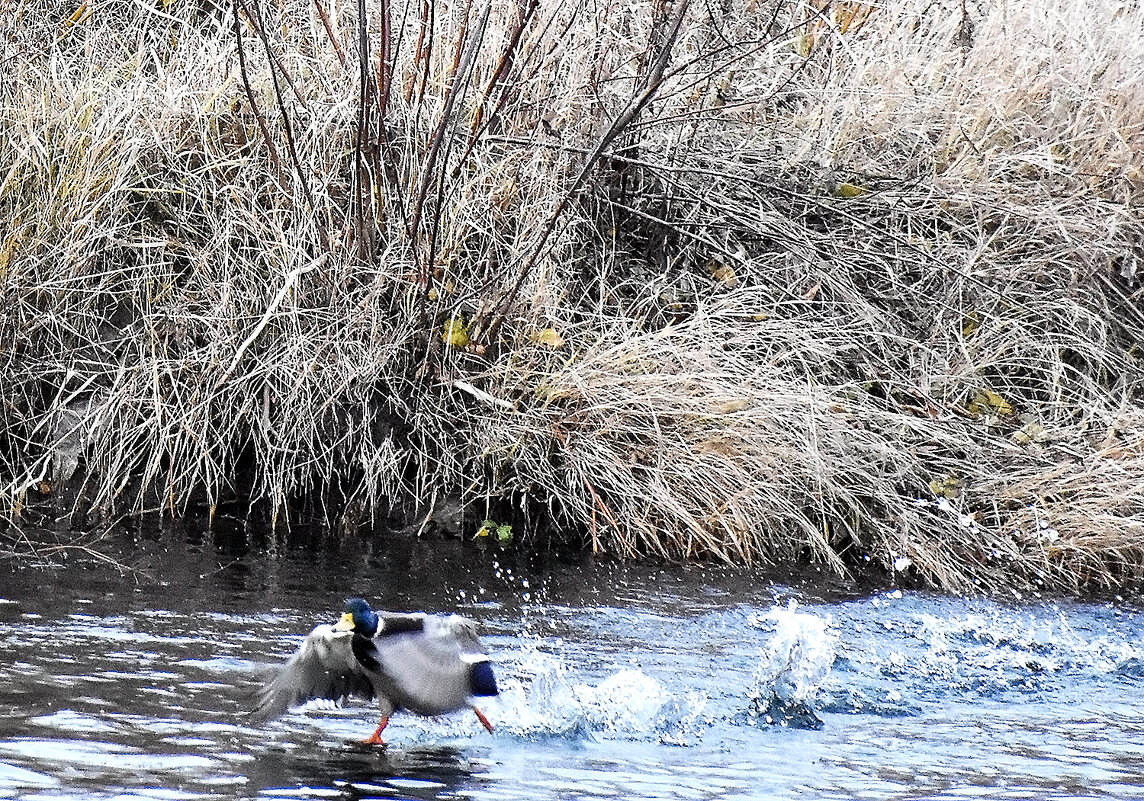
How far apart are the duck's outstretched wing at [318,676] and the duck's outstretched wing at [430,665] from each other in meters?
0.08

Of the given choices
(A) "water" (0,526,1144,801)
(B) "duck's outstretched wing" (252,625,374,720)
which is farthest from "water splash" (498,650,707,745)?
(B) "duck's outstretched wing" (252,625,374,720)

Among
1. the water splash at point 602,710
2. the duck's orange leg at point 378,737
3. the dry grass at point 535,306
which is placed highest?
the dry grass at point 535,306

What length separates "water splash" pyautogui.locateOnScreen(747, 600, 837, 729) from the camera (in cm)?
442

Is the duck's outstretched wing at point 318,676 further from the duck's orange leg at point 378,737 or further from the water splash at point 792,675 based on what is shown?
the water splash at point 792,675

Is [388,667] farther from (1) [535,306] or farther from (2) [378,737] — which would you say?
(1) [535,306]

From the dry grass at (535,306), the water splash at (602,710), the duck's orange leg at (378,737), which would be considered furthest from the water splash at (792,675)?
the dry grass at (535,306)

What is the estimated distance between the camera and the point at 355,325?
21.4 feet

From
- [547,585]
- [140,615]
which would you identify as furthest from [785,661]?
[140,615]

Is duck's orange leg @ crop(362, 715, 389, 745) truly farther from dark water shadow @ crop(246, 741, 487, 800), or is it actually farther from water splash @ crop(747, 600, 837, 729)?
water splash @ crop(747, 600, 837, 729)

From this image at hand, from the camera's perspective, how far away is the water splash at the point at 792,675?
442cm

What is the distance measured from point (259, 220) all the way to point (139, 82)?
1160mm

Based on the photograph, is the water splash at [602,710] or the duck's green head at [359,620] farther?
the water splash at [602,710]

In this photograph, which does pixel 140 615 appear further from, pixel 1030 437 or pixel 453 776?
pixel 1030 437

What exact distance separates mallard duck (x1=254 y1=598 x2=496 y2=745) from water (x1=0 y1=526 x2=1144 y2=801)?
15cm
